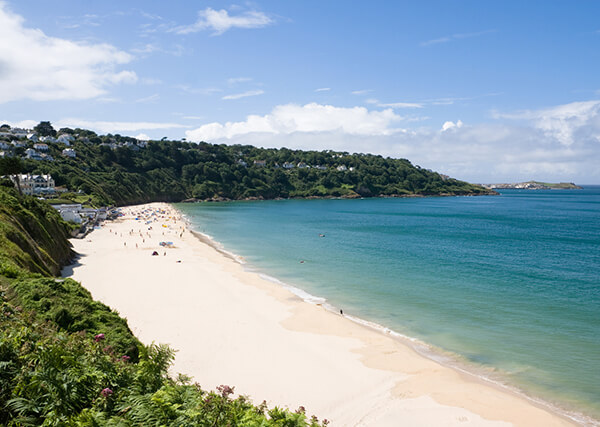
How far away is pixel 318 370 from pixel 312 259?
93.6 feet

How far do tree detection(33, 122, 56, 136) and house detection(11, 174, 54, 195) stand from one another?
90631mm

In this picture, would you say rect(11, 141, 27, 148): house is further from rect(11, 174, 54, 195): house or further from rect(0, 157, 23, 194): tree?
rect(0, 157, 23, 194): tree

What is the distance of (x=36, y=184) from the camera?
85.6 meters

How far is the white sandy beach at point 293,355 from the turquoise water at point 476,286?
2.89m

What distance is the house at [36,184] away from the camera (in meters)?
80.4

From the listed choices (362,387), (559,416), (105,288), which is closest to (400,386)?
(362,387)

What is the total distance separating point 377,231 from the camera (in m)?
73.9

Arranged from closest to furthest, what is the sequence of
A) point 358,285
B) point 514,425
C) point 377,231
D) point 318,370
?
point 514,425 < point 318,370 < point 358,285 < point 377,231

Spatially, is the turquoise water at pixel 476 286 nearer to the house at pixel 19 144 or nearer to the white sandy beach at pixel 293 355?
the white sandy beach at pixel 293 355

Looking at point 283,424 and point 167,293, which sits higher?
point 283,424

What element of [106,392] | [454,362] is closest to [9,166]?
[106,392]

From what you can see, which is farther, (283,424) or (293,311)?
(293,311)

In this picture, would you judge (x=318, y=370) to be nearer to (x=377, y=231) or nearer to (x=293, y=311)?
(x=293, y=311)

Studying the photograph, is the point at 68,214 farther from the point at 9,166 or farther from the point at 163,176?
the point at 163,176
